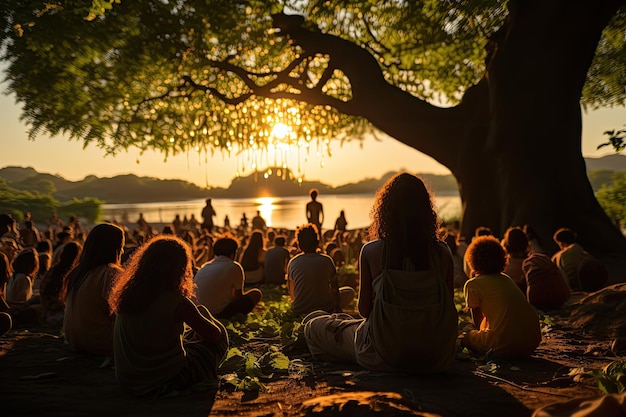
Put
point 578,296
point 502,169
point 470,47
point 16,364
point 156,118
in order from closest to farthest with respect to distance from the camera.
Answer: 1. point 16,364
2. point 578,296
3. point 502,169
4. point 470,47
5. point 156,118

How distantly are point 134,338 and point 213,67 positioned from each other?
15081 millimetres

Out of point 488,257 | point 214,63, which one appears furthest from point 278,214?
point 488,257

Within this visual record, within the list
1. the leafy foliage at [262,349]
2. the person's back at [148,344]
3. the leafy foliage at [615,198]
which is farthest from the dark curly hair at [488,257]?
the leafy foliage at [615,198]

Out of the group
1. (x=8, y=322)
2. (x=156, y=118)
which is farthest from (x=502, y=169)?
(x=156, y=118)

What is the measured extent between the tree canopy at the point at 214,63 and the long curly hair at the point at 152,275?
21.9 ft

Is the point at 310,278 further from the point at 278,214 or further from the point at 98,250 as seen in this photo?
the point at 278,214

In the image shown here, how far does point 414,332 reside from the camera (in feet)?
13.1

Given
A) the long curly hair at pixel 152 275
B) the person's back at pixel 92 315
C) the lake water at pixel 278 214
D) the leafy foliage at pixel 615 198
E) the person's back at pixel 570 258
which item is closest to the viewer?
the long curly hair at pixel 152 275

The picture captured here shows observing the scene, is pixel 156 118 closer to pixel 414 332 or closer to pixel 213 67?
pixel 213 67

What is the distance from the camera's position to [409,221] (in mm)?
3957

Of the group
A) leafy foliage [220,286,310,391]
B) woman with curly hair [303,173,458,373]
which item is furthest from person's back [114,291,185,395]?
woman with curly hair [303,173,458,373]

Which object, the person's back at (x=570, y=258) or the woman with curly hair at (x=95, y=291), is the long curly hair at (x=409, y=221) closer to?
the woman with curly hair at (x=95, y=291)

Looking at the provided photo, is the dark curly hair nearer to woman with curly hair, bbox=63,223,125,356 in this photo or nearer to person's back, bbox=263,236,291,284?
woman with curly hair, bbox=63,223,125,356

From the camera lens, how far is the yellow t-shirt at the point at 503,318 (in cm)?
482
